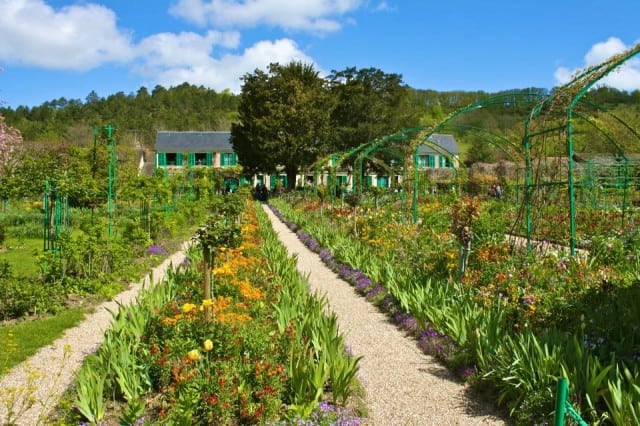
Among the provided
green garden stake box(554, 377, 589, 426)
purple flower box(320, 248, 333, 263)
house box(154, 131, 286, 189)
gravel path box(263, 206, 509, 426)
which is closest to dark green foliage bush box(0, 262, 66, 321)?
gravel path box(263, 206, 509, 426)

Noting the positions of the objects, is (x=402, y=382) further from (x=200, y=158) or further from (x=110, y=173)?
(x=200, y=158)

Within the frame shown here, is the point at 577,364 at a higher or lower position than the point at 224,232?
lower

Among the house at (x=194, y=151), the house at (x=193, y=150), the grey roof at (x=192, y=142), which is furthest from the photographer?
the grey roof at (x=192, y=142)

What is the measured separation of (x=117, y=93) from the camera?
77.9 metres

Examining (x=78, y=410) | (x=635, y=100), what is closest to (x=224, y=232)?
(x=78, y=410)

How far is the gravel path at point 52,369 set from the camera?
144 inches

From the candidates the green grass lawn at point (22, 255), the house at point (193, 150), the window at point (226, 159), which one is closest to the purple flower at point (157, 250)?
the green grass lawn at point (22, 255)

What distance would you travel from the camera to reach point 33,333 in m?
5.59

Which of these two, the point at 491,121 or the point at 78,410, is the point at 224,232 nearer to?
the point at 78,410

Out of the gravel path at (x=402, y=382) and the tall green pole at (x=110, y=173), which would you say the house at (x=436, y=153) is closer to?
the tall green pole at (x=110, y=173)

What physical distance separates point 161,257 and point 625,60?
8917 millimetres

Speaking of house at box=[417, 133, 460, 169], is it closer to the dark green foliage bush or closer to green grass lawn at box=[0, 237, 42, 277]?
green grass lawn at box=[0, 237, 42, 277]

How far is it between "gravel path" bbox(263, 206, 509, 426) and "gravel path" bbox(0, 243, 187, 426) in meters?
2.29

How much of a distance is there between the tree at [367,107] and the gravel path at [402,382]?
29.6 metres
